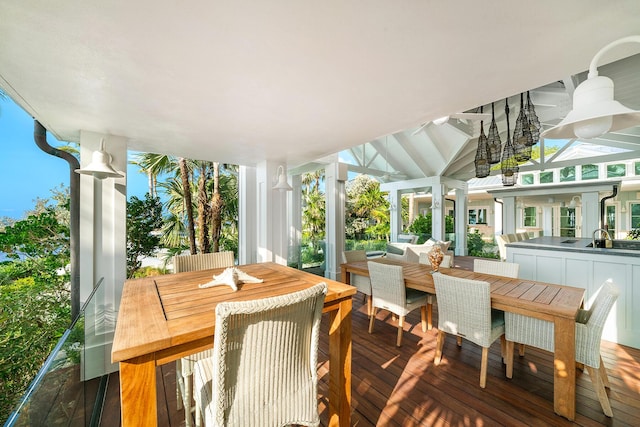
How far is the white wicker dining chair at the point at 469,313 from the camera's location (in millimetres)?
2035

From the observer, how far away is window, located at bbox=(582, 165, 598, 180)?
8.23 m

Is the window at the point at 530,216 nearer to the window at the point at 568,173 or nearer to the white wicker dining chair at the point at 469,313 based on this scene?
the window at the point at 568,173

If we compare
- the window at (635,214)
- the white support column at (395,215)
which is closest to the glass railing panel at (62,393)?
the white support column at (395,215)

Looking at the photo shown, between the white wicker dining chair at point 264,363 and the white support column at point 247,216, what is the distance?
3096 millimetres

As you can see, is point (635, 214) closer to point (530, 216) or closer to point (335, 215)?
point (530, 216)

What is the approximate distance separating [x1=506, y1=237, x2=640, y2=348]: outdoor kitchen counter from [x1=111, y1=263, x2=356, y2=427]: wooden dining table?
130 inches

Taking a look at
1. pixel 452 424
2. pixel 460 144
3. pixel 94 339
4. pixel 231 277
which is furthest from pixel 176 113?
pixel 460 144

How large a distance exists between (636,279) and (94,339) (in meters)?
5.64

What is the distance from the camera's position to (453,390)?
2.00 m

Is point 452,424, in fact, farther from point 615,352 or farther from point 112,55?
point 112,55

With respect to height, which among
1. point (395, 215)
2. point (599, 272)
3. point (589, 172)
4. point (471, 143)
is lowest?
Result: point (599, 272)

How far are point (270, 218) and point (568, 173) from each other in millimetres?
10809

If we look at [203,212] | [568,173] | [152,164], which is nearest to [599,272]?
[203,212]

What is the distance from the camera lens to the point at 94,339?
2391 mm
